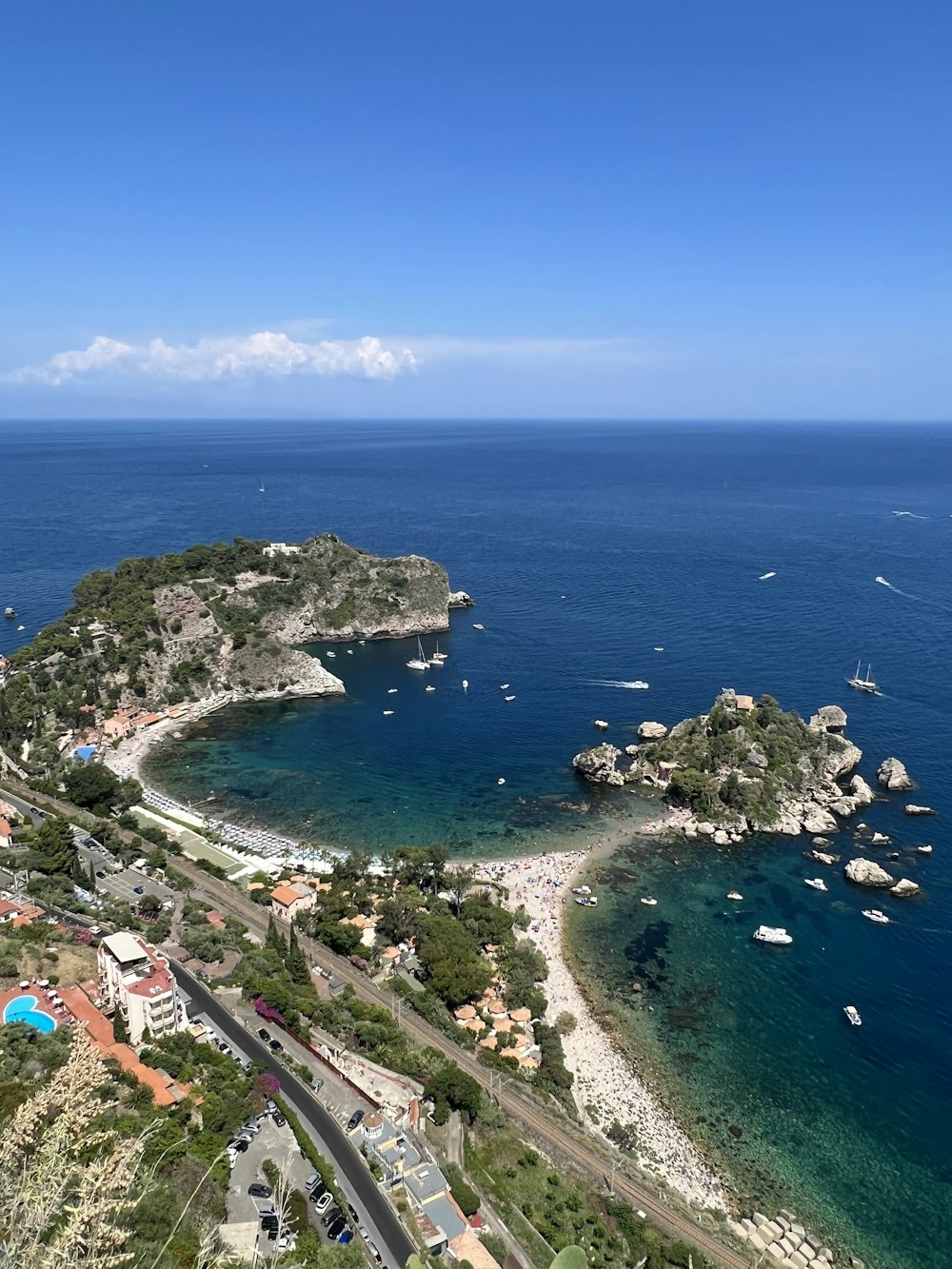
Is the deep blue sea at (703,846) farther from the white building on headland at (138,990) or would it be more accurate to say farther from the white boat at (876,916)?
the white building on headland at (138,990)

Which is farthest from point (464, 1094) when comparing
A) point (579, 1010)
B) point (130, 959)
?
point (130, 959)

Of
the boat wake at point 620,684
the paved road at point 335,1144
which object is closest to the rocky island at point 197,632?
the boat wake at point 620,684

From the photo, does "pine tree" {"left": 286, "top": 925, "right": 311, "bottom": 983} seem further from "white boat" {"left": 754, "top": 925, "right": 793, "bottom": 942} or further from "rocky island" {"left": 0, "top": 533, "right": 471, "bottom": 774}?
"rocky island" {"left": 0, "top": 533, "right": 471, "bottom": 774}

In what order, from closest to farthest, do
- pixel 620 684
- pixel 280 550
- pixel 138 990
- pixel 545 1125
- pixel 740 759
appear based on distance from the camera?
pixel 138 990 → pixel 545 1125 → pixel 740 759 → pixel 620 684 → pixel 280 550

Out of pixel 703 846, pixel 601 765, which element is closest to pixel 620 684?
pixel 601 765

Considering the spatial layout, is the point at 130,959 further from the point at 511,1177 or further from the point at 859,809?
the point at 859,809

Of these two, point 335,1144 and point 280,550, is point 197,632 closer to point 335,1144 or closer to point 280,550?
point 280,550
